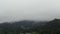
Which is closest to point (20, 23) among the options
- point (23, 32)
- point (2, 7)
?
point (23, 32)

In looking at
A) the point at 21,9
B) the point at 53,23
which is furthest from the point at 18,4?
the point at 53,23

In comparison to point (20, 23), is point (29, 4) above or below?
above

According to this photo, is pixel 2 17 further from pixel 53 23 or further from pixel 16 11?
pixel 53 23

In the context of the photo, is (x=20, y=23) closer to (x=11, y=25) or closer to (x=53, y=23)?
(x=11, y=25)

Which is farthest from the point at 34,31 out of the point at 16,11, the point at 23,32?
the point at 16,11

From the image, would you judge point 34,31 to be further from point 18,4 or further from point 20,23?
point 18,4

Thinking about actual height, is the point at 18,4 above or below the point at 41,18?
above

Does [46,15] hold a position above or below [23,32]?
above
